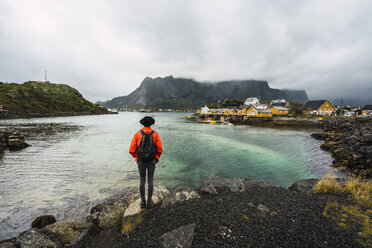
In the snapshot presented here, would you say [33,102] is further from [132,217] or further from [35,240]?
[132,217]

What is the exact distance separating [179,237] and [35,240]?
5.35 m

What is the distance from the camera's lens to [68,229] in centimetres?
599

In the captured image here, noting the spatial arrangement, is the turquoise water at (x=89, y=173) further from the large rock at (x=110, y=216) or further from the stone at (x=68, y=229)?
the large rock at (x=110, y=216)

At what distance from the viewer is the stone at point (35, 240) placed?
5.03m

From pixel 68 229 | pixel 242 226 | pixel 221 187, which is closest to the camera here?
pixel 242 226

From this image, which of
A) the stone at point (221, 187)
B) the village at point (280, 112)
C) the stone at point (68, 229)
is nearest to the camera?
the stone at point (68, 229)

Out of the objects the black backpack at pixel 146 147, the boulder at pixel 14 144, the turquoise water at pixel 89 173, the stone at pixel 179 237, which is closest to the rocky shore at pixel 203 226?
the stone at pixel 179 237

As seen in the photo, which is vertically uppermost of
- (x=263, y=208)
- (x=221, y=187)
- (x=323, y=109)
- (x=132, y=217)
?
(x=323, y=109)

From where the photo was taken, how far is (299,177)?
13602 mm

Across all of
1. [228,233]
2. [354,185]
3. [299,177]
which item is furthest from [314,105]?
[228,233]

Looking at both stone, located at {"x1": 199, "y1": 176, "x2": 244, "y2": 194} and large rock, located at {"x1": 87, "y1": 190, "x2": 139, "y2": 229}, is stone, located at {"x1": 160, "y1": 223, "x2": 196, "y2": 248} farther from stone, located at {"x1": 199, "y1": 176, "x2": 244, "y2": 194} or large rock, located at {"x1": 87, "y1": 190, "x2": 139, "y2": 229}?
stone, located at {"x1": 199, "y1": 176, "x2": 244, "y2": 194}

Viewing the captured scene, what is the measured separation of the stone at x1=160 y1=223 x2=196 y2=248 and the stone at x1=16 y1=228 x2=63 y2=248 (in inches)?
169

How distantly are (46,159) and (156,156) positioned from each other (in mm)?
19408

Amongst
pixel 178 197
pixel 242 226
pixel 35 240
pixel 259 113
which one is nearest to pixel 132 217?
pixel 178 197
